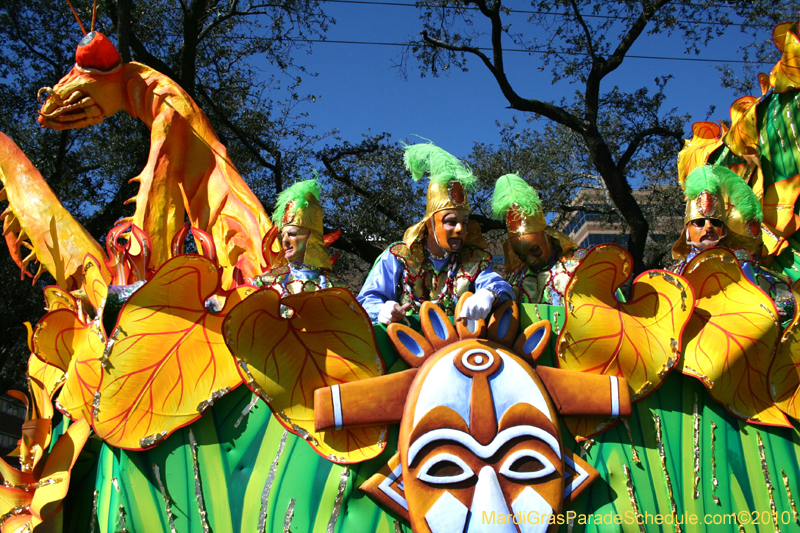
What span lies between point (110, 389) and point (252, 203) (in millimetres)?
1581

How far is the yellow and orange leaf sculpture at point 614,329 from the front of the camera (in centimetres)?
265

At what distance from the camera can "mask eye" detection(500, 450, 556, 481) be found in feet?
7.68

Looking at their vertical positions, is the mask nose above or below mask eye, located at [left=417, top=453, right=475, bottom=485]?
below

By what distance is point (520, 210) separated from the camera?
3338 millimetres

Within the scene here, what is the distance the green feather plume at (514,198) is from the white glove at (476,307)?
938mm

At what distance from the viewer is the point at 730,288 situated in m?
2.81

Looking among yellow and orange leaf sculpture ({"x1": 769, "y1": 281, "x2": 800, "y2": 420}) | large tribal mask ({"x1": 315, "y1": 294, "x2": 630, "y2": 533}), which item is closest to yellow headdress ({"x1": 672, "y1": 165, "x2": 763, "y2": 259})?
yellow and orange leaf sculpture ({"x1": 769, "y1": 281, "x2": 800, "y2": 420})

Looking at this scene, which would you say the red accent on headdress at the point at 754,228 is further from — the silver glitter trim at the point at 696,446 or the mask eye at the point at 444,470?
the mask eye at the point at 444,470

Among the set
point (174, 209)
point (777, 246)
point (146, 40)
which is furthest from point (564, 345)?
point (146, 40)

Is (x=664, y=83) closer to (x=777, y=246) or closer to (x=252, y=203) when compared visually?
(x=777, y=246)

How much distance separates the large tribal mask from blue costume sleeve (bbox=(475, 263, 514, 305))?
23 centimetres

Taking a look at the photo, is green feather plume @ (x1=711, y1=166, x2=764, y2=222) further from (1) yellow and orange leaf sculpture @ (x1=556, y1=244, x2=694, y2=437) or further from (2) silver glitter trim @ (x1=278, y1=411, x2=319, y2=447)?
(2) silver glitter trim @ (x1=278, y1=411, x2=319, y2=447)

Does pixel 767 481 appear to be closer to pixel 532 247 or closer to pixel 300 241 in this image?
pixel 532 247

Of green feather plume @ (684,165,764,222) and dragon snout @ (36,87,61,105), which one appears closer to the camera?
green feather plume @ (684,165,764,222)
